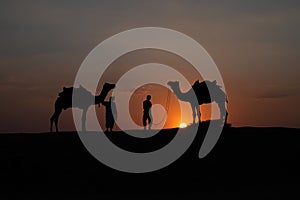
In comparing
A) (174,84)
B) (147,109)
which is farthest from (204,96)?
(147,109)

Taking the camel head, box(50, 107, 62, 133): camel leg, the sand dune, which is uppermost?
the camel head

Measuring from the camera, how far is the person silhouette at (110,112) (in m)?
27.5

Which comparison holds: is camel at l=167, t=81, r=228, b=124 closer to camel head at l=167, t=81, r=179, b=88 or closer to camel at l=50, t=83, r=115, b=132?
camel head at l=167, t=81, r=179, b=88

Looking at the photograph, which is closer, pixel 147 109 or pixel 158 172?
pixel 158 172

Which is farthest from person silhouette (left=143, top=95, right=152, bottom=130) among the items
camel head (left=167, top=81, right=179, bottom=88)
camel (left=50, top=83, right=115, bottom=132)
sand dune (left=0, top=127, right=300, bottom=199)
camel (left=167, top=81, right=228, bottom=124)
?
camel head (left=167, top=81, right=179, bottom=88)

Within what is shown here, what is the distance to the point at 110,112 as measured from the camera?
1107 inches

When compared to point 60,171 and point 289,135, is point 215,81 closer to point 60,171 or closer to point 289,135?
point 289,135

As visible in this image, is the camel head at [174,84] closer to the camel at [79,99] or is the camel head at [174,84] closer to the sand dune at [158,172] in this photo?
the camel at [79,99]

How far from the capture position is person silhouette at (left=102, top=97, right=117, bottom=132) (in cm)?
2750

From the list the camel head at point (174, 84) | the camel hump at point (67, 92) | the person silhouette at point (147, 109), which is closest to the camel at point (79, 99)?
the camel hump at point (67, 92)

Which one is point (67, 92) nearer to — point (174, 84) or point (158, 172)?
point (174, 84)

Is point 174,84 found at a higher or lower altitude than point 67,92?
higher

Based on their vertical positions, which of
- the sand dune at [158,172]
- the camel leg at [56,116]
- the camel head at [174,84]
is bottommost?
the sand dune at [158,172]

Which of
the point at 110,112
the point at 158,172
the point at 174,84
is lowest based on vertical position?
the point at 158,172
